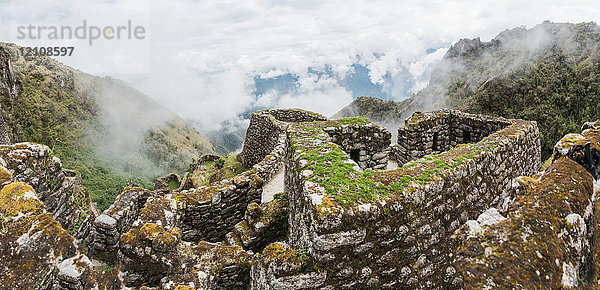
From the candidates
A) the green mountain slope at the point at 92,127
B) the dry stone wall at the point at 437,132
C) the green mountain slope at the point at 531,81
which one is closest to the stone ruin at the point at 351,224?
the dry stone wall at the point at 437,132

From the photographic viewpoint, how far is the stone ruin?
2270 millimetres

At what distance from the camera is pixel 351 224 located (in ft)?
13.3

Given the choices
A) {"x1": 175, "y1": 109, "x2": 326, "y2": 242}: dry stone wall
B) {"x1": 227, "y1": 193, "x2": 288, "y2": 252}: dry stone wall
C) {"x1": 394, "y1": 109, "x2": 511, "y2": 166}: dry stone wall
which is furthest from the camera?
{"x1": 394, "y1": 109, "x2": 511, "y2": 166}: dry stone wall

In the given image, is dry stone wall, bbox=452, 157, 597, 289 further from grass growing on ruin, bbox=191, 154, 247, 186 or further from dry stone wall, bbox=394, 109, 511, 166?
grass growing on ruin, bbox=191, 154, 247, 186

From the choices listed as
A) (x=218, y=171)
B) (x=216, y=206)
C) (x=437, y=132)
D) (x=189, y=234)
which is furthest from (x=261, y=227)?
(x=218, y=171)

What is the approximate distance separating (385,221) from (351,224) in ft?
1.86

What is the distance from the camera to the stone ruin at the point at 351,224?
2.27 metres

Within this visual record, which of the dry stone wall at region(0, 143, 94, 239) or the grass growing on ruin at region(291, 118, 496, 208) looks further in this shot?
the dry stone wall at region(0, 143, 94, 239)

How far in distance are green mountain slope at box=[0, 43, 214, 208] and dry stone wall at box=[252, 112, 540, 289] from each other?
43126 millimetres

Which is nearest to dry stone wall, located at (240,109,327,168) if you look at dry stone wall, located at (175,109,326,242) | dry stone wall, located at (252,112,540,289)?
dry stone wall, located at (175,109,326,242)

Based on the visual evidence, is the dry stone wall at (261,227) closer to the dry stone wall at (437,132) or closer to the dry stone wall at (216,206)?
the dry stone wall at (216,206)

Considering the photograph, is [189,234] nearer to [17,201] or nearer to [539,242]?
[17,201]

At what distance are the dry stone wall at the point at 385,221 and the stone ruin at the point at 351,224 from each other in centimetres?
2

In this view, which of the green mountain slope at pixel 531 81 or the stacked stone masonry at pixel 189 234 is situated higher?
the green mountain slope at pixel 531 81
